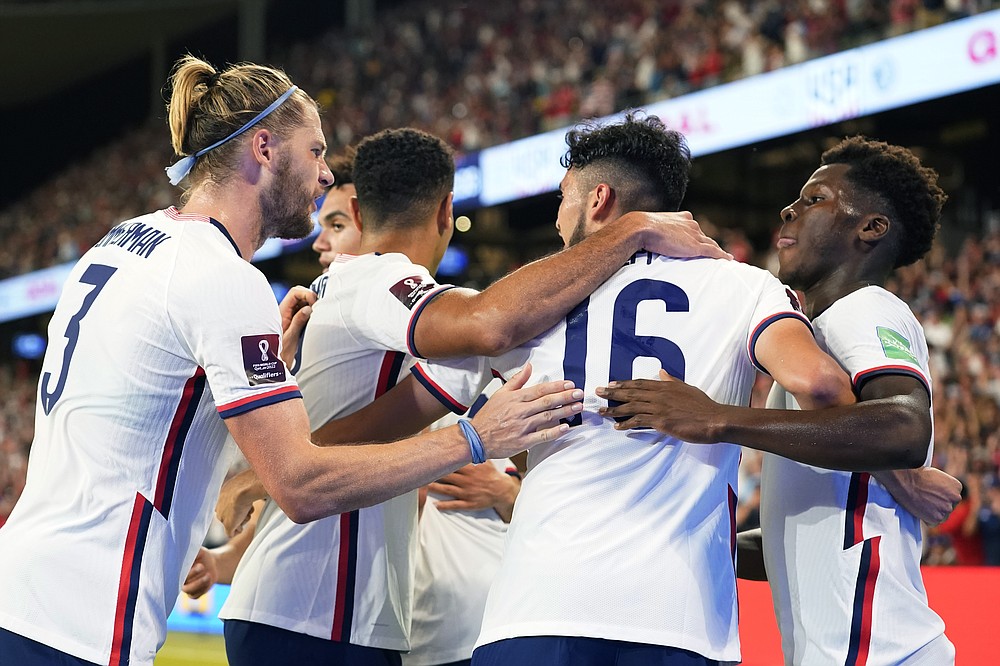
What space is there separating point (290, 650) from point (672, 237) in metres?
1.68

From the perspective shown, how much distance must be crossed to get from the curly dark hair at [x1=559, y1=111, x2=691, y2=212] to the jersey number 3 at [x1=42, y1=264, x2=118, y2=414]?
132 cm

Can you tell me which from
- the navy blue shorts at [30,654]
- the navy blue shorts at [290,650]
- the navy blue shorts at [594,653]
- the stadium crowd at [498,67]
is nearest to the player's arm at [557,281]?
the navy blue shorts at [594,653]

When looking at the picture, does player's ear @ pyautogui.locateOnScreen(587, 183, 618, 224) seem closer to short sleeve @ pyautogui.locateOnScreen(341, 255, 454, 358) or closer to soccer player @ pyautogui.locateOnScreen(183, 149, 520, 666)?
short sleeve @ pyautogui.locateOnScreen(341, 255, 454, 358)

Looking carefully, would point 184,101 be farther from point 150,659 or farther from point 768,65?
point 768,65

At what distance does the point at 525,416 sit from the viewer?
8.71ft

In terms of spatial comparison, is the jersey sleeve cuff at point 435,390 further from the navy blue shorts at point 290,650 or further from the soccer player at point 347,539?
the navy blue shorts at point 290,650

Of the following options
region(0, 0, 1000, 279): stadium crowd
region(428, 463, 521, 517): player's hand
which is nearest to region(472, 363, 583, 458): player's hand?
region(428, 463, 521, 517): player's hand

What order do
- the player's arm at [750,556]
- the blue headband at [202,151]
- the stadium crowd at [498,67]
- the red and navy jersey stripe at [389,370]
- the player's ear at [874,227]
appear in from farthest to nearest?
the stadium crowd at [498,67] < the player's arm at [750,556] < the red and navy jersey stripe at [389,370] < the player's ear at [874,227] < the blue headband at [202,151]

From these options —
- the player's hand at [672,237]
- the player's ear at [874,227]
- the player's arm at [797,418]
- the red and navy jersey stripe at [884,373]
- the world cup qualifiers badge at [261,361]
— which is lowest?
the player's arm at [797,418]

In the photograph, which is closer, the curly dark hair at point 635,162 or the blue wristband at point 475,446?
the blue wristband at point 475,446

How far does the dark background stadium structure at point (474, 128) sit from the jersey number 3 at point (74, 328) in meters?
2.57

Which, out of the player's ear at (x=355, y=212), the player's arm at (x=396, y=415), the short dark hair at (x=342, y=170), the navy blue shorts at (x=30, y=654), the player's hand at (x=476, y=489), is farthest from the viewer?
the short dark hair at (x=342, y=170)

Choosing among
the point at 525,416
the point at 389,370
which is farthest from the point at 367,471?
the point at 389,370

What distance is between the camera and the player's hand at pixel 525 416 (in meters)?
2.64
